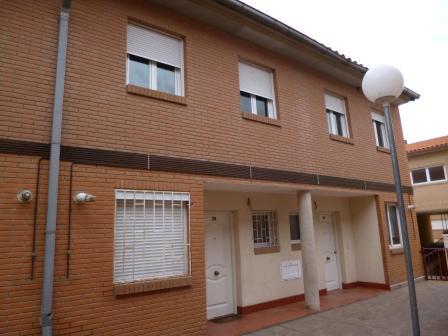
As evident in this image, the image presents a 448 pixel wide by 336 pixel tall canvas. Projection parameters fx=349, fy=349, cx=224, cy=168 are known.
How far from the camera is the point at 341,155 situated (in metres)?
9.61

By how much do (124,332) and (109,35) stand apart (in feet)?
15.5

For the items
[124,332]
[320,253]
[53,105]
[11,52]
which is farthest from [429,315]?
[11,52]

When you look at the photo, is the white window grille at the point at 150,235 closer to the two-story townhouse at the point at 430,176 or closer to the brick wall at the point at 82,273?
the brick wall at the point at 82,273

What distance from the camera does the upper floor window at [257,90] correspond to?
7848 millimetres

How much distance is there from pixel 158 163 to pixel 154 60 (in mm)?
1994

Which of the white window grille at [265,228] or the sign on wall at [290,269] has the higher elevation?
the white window grille at [265,228]

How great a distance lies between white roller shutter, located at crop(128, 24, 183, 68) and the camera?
6.25m

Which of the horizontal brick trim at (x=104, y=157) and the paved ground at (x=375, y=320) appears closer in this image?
the horizontal brick trim at (x=104, y=157)

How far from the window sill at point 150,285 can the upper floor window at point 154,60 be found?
3347 millimetres

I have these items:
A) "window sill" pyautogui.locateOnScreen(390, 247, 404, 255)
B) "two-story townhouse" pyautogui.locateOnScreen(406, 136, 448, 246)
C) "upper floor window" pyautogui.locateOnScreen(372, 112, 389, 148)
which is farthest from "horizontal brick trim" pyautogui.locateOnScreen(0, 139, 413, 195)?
"two-story townhouse" pyautogui.locateOnScreen(406, 136, 448, 246)

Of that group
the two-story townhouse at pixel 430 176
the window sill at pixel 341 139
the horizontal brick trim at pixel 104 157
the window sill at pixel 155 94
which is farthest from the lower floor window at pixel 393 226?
the horizontal brick trim at pixel 104 157

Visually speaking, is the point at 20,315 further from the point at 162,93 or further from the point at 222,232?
the point at 222,232

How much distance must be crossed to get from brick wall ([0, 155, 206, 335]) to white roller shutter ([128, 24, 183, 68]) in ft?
7.43

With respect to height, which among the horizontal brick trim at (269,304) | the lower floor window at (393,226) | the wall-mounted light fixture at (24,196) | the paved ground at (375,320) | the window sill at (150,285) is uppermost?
the wall-mounted light fixture at (24,196)
